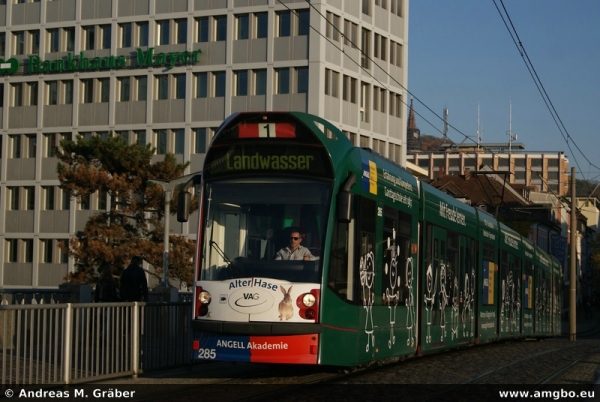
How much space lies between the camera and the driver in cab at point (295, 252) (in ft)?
39.8

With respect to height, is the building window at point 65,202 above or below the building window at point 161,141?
below

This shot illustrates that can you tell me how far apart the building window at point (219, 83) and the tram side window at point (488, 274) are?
34.0m

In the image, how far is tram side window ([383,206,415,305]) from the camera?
47.2 feet

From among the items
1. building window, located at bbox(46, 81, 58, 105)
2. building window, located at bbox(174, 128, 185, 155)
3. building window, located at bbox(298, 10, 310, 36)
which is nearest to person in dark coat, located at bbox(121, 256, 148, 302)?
building window, located at bbox(298, 10, 310, 36)

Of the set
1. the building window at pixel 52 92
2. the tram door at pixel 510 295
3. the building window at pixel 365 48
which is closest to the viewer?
the tram door at pixel 510 295

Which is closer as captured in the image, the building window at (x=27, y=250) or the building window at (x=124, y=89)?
the building window at (x=124, y=89)

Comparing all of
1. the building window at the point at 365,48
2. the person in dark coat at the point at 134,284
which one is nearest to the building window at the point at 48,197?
the building window at the point at 365,48

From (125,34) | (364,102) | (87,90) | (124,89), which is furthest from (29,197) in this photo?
(364,102)

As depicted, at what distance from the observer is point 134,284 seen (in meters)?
18.3

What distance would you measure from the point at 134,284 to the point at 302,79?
119 ft

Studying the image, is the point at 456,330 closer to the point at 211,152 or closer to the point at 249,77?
the point at 211,152

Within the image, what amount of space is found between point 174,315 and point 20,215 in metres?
47.5

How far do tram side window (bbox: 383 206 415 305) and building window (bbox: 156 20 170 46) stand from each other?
43333 millimetres

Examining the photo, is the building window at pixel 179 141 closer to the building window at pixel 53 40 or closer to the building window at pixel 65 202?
the building window at pixel 65 202
